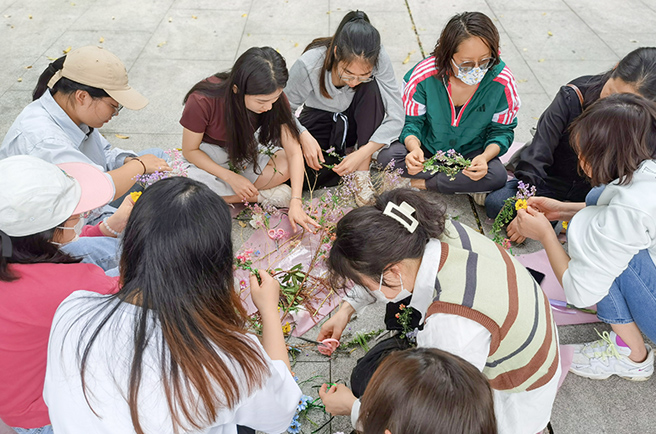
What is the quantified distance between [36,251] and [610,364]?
252 cm

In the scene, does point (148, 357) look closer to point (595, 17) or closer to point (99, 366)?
point (99, 366)

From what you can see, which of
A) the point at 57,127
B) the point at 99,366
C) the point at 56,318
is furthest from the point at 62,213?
the point at 57,127

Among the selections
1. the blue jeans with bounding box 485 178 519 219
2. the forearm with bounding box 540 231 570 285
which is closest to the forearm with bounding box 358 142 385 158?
the blue jeans with bounding box 485 178 519 219

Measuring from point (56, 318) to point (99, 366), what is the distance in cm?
24

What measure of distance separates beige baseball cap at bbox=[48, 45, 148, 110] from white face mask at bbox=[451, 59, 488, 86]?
1823mm

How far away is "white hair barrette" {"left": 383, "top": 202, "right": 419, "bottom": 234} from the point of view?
1530 millimetres

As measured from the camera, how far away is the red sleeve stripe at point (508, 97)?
2879 millimetres

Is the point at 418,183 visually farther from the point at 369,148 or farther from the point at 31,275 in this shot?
the point at 31,275

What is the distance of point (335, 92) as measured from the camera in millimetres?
3084

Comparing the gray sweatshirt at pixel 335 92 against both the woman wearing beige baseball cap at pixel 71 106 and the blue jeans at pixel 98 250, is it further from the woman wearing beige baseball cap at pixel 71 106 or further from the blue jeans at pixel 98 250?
the blue jeans at pixel 98 250

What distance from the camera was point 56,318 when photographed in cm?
134

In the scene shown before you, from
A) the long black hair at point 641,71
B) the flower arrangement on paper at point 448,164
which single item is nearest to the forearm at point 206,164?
the flower arrangement on paper at point 448,164

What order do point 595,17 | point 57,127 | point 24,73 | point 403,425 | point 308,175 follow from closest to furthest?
point 403,425
point 57,127
point 308,175
point 24,73
point 595,17

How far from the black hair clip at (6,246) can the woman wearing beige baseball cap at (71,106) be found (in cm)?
95
